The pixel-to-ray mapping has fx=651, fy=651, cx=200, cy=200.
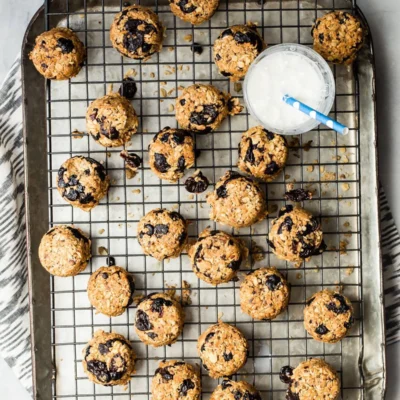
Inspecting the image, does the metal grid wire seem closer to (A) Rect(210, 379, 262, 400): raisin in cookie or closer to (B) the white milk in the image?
(A) Rect(210, 379, 262, 400): raisin in cookie

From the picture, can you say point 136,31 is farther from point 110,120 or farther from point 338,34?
point 338,34

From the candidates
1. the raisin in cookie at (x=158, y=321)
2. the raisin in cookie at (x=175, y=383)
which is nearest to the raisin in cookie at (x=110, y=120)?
the raisin in cookie at (x=158, y=321)

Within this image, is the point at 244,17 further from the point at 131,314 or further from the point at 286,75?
the point at 131,314

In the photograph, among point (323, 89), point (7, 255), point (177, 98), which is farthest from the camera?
point (7, 255)

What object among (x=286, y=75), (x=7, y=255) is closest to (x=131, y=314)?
(x=7, y=255)

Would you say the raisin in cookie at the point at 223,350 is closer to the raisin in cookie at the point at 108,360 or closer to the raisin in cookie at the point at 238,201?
the raisin in cookie at the point at 108,360
